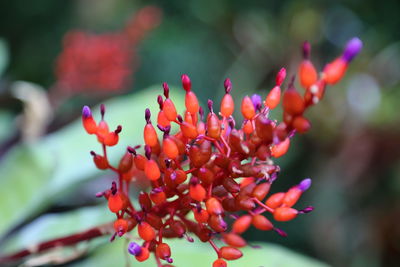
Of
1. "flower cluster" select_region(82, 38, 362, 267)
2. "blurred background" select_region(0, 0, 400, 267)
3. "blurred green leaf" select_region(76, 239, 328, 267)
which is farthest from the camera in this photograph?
"blurred background" select_region(0, 0, 400, 267)

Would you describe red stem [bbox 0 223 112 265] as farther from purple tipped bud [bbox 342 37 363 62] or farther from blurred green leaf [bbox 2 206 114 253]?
purple tipped bud [bbox 342 37 363 62]

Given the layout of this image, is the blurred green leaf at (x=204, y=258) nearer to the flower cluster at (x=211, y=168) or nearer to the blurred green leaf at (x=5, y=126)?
the flower cluster at (x=211, y=168)

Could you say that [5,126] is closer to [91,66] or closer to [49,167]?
[91,66]

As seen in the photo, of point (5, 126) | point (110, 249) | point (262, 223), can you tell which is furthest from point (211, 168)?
point (5, 126)

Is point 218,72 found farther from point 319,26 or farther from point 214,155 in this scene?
point 214,155

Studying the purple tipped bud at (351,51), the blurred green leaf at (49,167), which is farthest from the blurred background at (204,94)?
the purple tipped bud at (351,51)

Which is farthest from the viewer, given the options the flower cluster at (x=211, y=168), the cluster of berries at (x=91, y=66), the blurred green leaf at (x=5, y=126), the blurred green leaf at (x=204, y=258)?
the cluster of berries at (x=91, y=66)

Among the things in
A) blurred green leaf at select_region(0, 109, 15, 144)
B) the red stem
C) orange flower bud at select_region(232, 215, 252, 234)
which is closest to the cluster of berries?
blurred green leaf at select_region(0, 109, 15, 144)

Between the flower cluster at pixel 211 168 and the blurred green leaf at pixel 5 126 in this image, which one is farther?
the blurred green leaf at pixel 5 126
